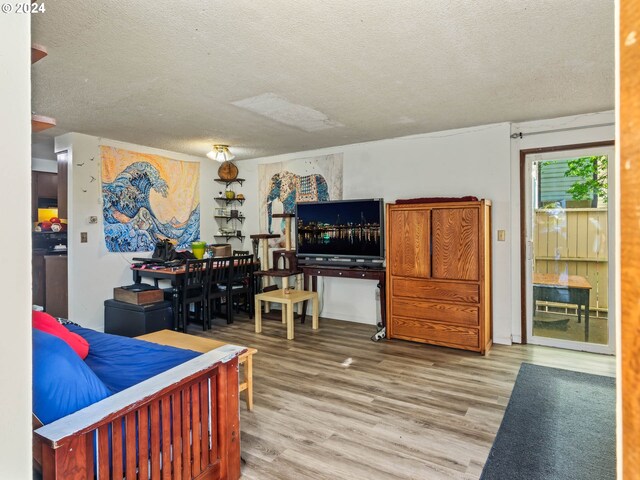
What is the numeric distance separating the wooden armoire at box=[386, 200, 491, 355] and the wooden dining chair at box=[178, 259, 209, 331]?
2217 millimetres

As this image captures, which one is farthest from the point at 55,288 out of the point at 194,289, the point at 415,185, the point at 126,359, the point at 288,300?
the point at 415,185

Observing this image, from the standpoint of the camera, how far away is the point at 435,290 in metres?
3.89

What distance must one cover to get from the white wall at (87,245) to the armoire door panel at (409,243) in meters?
3.45

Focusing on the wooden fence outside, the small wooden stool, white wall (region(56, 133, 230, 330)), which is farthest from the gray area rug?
white wall (region(56, 133, 230, 330))

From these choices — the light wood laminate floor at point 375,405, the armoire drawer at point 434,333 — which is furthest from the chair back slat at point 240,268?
the armoire drawer at point 434,333

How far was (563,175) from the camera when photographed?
3934 mm

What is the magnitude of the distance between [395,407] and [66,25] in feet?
10.0

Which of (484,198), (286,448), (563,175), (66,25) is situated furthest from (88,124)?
(563,175)

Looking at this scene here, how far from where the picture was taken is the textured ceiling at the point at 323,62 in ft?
6.37

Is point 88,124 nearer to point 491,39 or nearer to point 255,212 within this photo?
point 255,212

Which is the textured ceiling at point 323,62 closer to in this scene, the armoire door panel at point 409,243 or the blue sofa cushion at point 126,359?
the armoire door panel at point 409,243

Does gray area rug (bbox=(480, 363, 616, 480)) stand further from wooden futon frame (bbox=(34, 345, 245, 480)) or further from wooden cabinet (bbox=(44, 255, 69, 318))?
wooden cabinet (bbox=(44, 255, 69, 318))

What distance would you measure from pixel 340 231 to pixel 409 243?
101cm

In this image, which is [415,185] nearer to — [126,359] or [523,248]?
[523,248]
